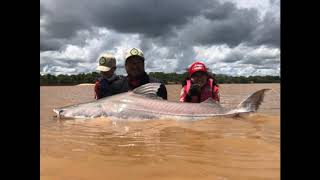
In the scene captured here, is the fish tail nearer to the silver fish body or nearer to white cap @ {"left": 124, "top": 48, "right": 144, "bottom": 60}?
the silver fish body

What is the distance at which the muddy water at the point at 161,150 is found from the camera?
3209 mm

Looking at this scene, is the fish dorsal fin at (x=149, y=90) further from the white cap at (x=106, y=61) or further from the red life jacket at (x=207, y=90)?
the white cap at (x=106, y=61)

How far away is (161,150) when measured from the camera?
14.0 feet

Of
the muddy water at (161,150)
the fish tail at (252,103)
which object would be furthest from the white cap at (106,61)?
the fish tail at (252,103)

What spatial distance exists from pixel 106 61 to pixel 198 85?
7.85ft

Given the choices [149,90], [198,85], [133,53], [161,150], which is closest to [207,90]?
[198,85]

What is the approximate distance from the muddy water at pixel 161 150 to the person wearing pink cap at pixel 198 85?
1706mm

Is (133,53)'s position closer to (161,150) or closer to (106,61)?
(106,61)

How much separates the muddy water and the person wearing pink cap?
1706 mm
